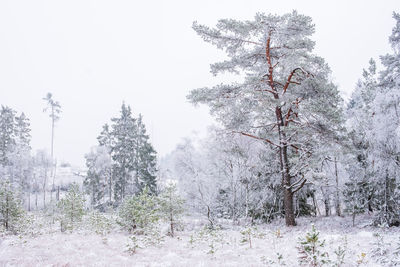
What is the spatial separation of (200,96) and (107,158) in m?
27.7

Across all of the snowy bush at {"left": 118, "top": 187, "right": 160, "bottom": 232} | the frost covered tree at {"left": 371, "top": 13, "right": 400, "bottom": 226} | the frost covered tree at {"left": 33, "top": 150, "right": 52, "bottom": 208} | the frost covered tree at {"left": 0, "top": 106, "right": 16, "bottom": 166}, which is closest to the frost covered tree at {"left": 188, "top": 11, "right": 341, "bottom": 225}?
the frost covered tree at {"left": 371, "top": 13, "right": 400, "bottom": 226}

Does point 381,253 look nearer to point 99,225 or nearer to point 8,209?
point 99,225

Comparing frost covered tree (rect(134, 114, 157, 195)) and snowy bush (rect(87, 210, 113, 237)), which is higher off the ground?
frost covered tree (rect(134, 114, 157, 195))

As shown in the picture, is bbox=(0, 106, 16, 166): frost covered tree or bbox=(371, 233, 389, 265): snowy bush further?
bbox=(0, 106, 16, 166): frost covered tree

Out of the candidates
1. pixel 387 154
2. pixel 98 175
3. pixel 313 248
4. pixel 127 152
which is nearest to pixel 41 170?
pixel 98 175

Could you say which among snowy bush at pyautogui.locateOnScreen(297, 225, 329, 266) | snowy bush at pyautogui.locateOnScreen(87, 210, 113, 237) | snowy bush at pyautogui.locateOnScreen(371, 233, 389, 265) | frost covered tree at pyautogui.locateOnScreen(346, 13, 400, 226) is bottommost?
snowy bush at pyautogui.locateOnScreen(87, 210, 113, 237)

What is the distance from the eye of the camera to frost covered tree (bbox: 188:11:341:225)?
38.8ft

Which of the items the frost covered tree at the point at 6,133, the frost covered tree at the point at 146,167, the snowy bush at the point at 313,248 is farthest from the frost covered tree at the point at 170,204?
the frost covered tree at the point at 6,133

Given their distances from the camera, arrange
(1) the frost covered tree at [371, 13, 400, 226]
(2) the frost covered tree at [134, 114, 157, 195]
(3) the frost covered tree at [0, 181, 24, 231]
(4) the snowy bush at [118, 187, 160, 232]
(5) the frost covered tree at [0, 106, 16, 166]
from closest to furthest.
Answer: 1. (1) the frost covered tree at [371, 13, 400, 226]
2. (4) the snowy bush at [118, 187, 160, 232]
3. (3) the frost covered tree at [0, 181, 24, 231]
4. (2) the frost covered tree at [134, 114, 157, 195]
5. (5) the frost covered tree at [0, 106, 16, 166]

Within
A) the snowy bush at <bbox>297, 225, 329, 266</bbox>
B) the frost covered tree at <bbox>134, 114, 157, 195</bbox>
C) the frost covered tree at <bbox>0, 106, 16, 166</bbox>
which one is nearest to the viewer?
the snowy bush at <bbox>297, 225, 329, 266</bbox>

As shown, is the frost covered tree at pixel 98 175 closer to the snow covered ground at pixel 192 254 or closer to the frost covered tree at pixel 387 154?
the snow covered ground at pixel 192 254

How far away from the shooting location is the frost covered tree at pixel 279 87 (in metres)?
11.8

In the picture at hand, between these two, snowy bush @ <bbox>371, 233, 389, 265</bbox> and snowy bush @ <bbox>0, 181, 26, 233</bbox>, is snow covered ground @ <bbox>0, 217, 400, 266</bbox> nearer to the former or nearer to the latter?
snowy bush @ <bbox>371, 233, 389, 265</bbox>

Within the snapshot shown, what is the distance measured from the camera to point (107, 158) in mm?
36656
